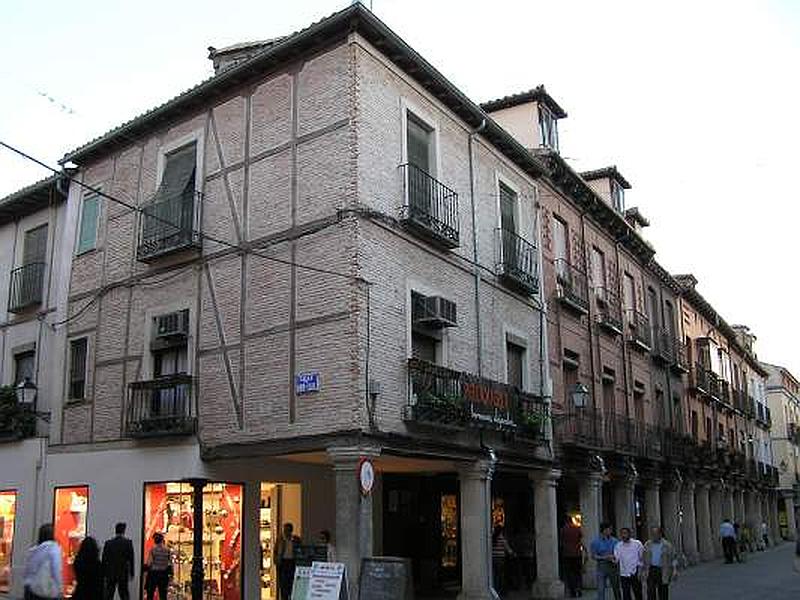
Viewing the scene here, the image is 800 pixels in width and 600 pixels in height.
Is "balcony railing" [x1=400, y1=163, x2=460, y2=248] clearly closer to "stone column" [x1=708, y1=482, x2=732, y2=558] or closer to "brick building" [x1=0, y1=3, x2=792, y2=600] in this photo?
"brick building" [x1=0, y1=3, x2=792, y2=600]

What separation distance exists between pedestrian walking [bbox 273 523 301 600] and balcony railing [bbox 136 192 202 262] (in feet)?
17.6

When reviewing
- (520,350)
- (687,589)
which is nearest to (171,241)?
(520,350)

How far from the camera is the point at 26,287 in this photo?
66.2 feet

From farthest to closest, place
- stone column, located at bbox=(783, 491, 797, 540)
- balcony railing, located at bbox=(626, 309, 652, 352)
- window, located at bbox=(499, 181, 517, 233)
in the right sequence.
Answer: stone column, located at bbox=(783, 491, 797, 540)
balcony railing, located at bbox=(626, 309, 652, 352)
window, located at bbox=(499, 181, 517, 233)

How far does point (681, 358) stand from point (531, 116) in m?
13.1

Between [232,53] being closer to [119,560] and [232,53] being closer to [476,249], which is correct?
[476,249]

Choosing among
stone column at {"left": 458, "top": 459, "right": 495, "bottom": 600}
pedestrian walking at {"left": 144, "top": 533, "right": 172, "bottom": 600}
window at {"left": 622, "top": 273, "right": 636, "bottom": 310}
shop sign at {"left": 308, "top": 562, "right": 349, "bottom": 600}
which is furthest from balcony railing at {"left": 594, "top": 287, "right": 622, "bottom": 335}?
shop sign at {"left": 308, "top": 562, "right": 349, "bottom": 600}

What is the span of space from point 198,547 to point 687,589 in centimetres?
1128

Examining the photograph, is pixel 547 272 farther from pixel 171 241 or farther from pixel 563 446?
pixel 171 241

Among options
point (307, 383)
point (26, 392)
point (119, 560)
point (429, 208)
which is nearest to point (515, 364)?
point (429, 208)

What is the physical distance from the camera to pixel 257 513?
15.9m

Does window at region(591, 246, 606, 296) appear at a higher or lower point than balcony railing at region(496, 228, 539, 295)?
higher

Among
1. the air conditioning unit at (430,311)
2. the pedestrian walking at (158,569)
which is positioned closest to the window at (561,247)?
the air conditioning unit at (430,311)

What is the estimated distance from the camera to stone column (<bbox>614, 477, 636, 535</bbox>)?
905 inches
